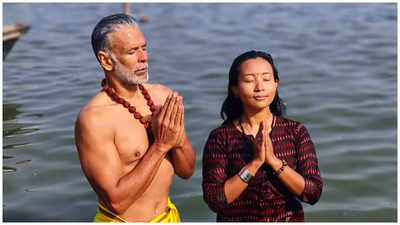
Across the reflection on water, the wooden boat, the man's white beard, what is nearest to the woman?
the man's white beard

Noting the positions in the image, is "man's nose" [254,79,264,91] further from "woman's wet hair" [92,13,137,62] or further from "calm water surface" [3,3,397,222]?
"calm water surface" [3,3,397,222]

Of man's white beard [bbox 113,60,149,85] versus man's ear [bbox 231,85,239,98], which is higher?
man's white beard [bbox 113,60,149,85]

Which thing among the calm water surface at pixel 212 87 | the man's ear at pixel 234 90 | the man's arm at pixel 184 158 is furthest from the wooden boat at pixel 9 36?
the man's ear at pixel 234 90

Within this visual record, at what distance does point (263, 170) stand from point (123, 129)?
2.61 ft

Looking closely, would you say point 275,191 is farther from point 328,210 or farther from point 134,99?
point 328,210

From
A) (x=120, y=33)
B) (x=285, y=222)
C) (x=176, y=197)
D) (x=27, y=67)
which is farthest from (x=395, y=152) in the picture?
(x=27, y=67)

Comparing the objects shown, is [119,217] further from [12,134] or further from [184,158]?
[12,134]

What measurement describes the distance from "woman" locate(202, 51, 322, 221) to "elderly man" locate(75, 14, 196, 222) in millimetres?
256

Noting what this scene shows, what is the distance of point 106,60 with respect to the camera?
11.1 ft

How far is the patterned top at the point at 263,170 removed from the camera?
337 cm

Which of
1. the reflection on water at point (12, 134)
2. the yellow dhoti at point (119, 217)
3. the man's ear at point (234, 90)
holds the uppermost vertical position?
the man's ear at point (234, 90)

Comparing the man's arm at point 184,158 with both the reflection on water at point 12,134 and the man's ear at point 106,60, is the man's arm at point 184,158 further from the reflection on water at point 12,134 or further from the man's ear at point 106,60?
the reflection on water at point 12,134

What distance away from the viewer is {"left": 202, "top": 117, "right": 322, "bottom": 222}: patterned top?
3.37 metres

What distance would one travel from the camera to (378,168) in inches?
260
